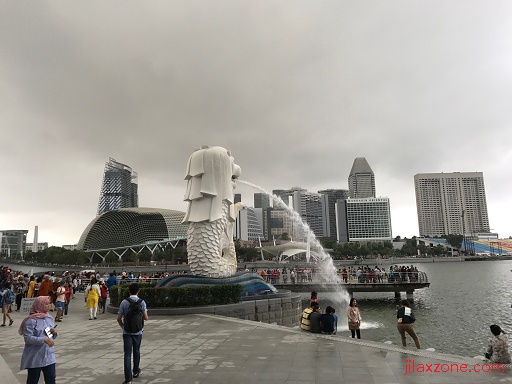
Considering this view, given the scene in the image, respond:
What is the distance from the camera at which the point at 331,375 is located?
19.8ft

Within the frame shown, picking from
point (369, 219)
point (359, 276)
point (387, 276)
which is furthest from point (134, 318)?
point (369, 219)

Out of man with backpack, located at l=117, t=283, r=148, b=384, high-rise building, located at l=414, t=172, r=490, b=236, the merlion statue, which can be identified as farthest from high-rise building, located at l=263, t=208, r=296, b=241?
man with backpack, located at l=117, t=283, r=148, b=384

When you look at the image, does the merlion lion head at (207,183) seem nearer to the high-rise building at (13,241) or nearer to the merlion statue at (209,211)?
the merlion statue at (209,211)

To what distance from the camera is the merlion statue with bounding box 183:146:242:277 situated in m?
16.0

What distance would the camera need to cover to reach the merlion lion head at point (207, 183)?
1639cm

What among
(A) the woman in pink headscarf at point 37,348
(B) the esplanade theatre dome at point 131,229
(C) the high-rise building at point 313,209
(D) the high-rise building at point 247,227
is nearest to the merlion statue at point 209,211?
(A) the woman in pink headscarf at point 37,348

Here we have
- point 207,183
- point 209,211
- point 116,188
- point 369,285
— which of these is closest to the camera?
point 209,211

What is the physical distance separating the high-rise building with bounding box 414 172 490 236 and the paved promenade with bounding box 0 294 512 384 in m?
177

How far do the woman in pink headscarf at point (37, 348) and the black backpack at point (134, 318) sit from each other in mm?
1202

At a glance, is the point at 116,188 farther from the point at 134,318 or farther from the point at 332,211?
the point at 134,318

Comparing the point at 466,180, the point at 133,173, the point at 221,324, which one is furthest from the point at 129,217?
the point at 466,180

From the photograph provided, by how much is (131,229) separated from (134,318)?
301 feet

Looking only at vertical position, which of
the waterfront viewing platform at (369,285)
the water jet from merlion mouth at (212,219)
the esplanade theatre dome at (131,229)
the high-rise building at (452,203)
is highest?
the high-rise building at (452,203)

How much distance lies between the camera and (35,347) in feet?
14.7
